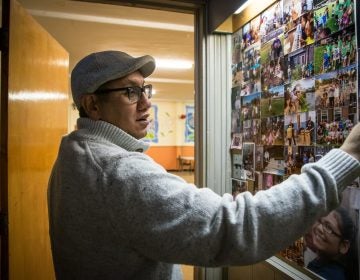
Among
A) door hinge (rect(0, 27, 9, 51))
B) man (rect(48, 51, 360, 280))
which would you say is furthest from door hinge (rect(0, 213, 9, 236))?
door hinge (rect(0, 27, 9, 51))

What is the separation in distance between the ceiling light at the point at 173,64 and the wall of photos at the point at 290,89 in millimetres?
3135

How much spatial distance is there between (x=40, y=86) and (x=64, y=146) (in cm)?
108

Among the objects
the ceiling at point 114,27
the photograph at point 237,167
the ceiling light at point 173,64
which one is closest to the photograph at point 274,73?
the photograph at point 237,167

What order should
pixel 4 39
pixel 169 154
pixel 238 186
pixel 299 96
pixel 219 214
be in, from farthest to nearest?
pixel 169 154 < pixel 238 186 < pixel 4 39 < pixel 299 96 < pixel 219 214

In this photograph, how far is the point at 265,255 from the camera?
0.68 metres

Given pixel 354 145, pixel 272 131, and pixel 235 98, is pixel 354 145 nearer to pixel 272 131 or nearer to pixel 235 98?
pixel 272 131

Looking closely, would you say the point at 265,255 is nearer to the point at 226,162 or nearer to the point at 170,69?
the point at 226,162

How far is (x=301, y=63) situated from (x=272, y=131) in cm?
30

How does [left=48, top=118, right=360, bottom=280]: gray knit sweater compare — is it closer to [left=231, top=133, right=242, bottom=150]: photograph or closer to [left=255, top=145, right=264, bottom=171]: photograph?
[left=255, top=145, right=264, bottom=171]: photograph

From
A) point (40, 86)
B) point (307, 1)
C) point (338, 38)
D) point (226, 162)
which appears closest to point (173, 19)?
point (40, 86)

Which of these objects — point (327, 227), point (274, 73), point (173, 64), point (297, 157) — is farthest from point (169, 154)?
point (327, 227)

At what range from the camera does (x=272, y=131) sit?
4.17 ft

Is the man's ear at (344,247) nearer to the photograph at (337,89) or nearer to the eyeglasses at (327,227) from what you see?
the eyeglasses at (327,227)

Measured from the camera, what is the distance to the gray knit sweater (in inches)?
26.0
